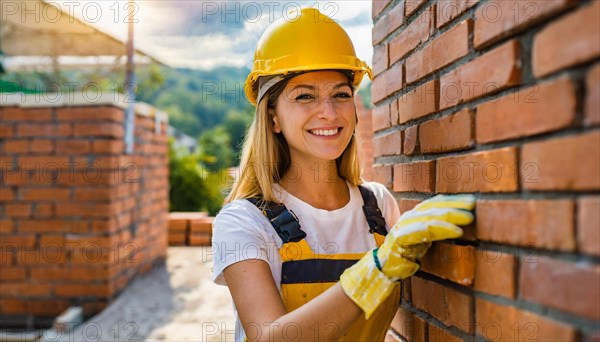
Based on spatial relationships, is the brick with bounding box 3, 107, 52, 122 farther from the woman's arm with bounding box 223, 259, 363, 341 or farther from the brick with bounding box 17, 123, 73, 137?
the woman's arm with bounding box 223, 259, 363, 341

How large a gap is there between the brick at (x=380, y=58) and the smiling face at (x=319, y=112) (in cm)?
14

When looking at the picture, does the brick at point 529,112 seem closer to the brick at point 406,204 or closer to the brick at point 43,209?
the brick at point 406,204

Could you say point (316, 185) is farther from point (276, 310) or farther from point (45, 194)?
point (45, 194)

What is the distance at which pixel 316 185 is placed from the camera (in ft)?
6.31

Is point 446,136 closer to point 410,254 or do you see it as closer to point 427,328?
point 410,254

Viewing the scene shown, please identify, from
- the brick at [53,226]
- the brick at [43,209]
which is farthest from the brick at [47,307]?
the brick at [43,209]

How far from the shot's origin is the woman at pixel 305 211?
4.36 ft

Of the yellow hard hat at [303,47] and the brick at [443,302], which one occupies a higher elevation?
the yellow hard hat at [303,47]

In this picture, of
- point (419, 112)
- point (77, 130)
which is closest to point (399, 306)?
point (419, 112)

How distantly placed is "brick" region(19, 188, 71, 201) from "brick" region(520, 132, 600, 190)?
421 centimetres

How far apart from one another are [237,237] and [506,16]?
938 millimetres

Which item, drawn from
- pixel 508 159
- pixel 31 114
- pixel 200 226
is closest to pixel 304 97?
pixel 508 159

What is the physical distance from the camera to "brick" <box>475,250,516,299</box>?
1.00m

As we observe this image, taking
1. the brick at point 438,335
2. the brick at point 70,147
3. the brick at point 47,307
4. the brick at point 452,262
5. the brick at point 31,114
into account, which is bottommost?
the brick at point 47,307
